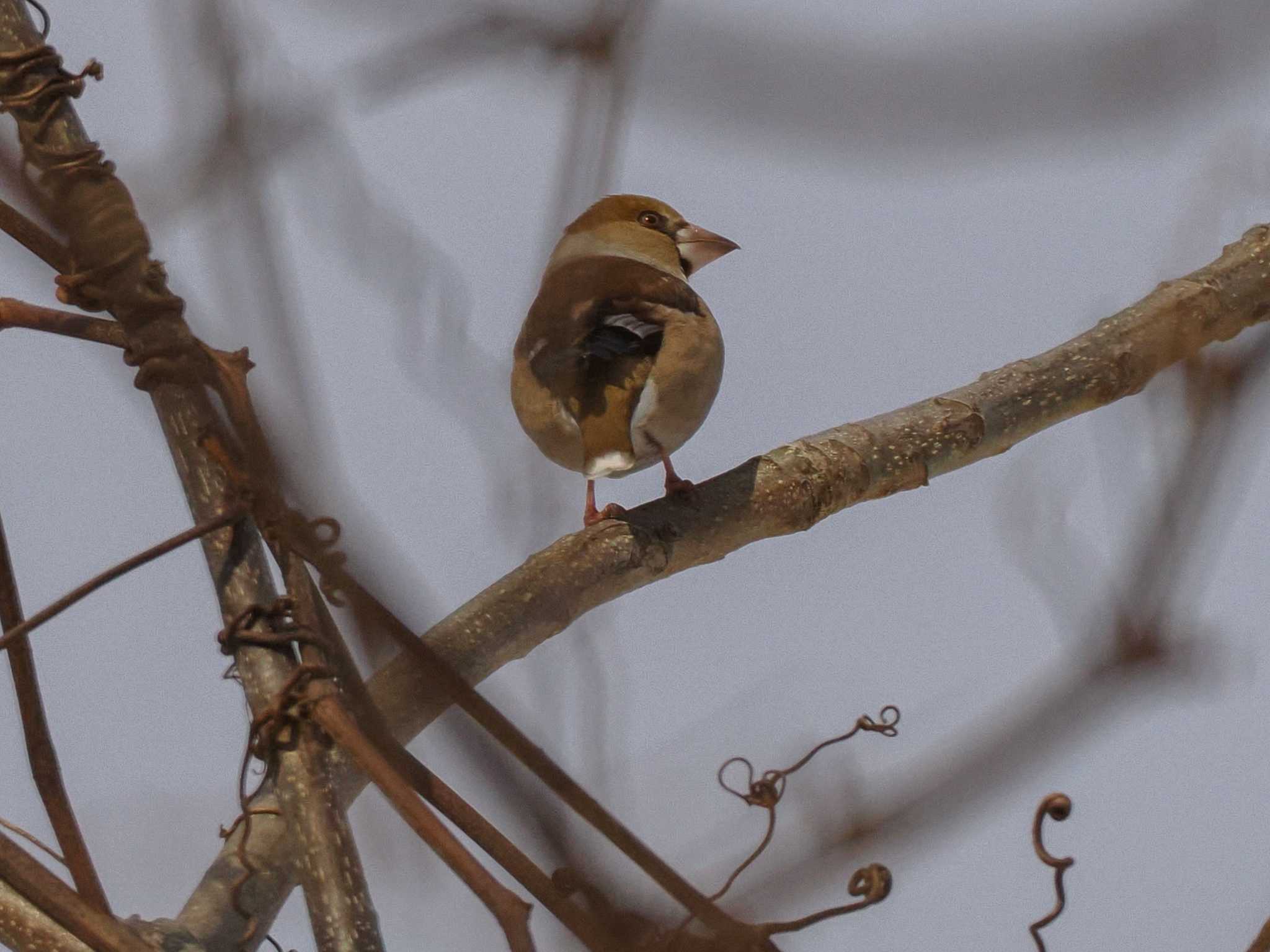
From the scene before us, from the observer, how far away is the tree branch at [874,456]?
2195mm

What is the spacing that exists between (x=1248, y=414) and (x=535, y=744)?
587mm

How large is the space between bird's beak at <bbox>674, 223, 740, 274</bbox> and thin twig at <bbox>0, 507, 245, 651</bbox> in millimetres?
3055

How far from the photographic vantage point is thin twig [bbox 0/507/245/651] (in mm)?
1302

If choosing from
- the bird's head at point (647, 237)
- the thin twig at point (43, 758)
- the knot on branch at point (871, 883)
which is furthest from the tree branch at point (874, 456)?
the bird's head at point (647, 237)

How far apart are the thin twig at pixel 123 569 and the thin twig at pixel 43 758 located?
0.04m

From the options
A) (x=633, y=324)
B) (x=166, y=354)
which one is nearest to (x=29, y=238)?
(x=166, y=354)

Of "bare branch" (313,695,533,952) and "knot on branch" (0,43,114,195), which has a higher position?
"knot on branch" (0,43,114,195)

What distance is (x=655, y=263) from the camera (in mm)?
4191

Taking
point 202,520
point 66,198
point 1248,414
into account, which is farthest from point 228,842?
point 1248,414

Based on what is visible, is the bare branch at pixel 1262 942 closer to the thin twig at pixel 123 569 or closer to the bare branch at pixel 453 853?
the bare branch at pixel 453 853

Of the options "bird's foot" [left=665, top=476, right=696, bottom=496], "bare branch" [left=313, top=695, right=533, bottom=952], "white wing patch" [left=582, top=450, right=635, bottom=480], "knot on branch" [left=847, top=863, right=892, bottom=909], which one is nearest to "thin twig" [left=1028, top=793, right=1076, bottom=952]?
"knot on branch" [left=847, top=863, right=892, bottom=909]

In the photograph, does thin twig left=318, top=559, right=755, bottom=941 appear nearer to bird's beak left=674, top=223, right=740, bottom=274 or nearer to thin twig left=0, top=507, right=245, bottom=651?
thin twig left=0, top=507, right=245, bottom=651

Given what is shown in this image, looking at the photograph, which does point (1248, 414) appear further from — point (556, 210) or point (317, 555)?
point (556, 210)

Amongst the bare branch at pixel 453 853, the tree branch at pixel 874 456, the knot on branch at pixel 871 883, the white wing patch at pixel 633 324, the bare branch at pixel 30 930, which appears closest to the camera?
the bare branch at pixel 453 853
